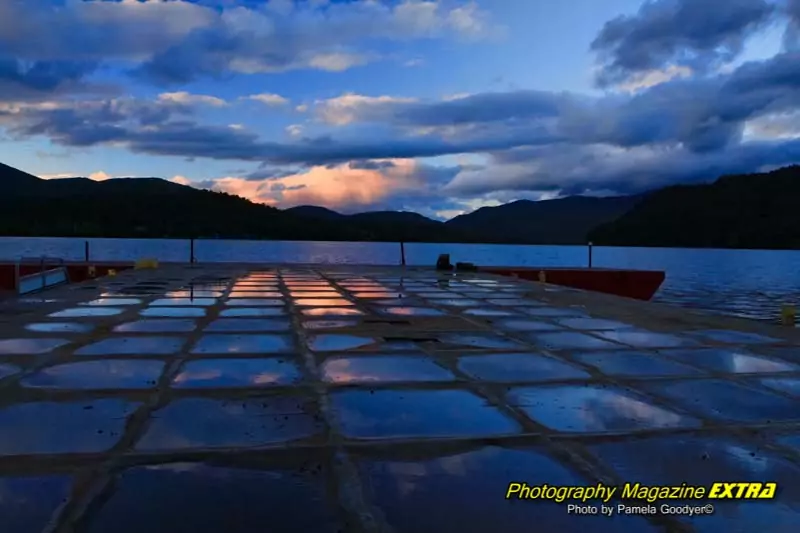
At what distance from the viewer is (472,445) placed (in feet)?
10.1

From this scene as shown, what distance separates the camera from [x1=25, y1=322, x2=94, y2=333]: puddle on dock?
6.09 metres

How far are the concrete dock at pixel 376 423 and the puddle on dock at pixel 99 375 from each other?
0.9 inches

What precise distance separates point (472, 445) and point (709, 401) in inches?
67.7

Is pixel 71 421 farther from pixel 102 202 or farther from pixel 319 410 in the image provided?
pixel 102 202

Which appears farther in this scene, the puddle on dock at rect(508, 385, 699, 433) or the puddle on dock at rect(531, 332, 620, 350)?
the puddle on dock at rect(531, 332, 620, 350)

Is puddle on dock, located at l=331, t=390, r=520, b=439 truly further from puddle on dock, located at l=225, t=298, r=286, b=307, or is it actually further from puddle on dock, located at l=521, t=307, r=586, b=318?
puddle on dock, located at l=225, t=298, r=286, b=307

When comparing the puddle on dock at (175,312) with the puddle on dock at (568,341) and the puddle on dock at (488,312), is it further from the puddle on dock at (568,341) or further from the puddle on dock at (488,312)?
the puddle on dock at (568,341)

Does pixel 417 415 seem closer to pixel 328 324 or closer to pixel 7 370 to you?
pixel 7 370

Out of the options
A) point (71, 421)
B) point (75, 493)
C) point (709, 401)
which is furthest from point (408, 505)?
point (709, 401)

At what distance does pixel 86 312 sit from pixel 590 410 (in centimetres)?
593

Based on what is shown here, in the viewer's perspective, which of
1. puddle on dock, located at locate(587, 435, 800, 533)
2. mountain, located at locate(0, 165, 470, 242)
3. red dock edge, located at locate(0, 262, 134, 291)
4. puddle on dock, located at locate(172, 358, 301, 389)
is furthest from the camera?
mountain, located at locate(0, 165, 470, 242)

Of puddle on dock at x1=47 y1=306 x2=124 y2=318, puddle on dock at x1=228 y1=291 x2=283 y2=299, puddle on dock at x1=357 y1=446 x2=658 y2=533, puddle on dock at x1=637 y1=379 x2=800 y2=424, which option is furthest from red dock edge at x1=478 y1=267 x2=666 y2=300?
puddle on dock at x1=357 y1=446 x2=658 y2=533

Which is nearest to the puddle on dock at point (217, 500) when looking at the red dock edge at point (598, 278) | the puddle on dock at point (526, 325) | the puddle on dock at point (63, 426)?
the puddle on dock at point (63, 426)

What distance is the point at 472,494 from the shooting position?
98.7 inches
